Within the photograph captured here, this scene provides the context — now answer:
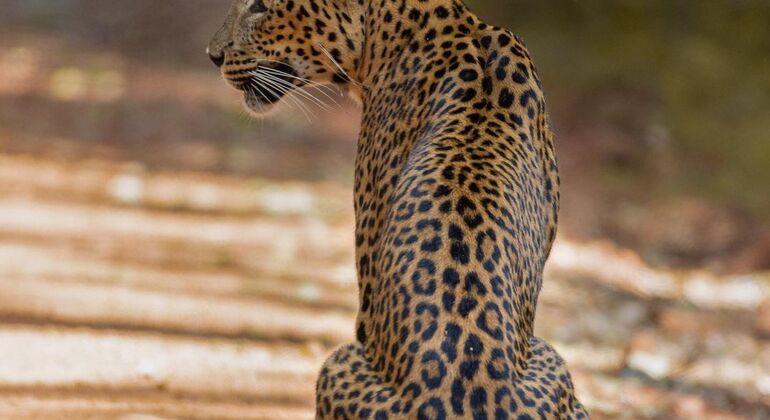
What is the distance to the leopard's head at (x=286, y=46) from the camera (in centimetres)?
617

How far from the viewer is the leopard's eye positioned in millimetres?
6355

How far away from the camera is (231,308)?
9.53m

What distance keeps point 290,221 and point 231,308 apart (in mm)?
2779

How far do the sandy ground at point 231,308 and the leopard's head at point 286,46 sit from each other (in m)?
2.12

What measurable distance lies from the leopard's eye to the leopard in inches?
0.4

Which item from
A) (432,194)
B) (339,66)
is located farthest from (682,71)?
(432,194)

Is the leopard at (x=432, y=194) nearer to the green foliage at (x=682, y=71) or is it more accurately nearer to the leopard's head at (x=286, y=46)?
the leopard's head at (x=286, y=46)

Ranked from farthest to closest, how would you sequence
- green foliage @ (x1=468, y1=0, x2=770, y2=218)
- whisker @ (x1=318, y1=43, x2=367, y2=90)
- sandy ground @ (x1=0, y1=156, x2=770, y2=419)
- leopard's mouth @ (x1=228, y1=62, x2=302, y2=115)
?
green foliage @ (x1=468, y1=0, x2=770, y2=218), sandy ground @ (x1=0, y1=156, x2=770, y2=419), leopard's mouth @ (x1=228, y1=62, x2=302, y2=115), whisker @ (x1=318, y1=43, x2=367, y2=90)

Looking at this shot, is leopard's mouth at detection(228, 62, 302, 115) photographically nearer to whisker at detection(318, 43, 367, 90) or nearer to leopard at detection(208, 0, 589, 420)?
leopard at detection(208, 0, 589, 420)

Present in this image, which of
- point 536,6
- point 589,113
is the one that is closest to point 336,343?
point 589,113

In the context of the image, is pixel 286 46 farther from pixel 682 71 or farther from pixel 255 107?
pixel 682 71

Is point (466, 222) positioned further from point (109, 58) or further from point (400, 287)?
point (109, 58)

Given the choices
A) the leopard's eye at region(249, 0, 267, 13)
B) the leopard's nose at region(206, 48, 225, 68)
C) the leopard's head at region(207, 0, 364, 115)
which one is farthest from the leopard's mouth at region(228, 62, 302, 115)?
the leopard's eye at region(249, 0, 267, 13)

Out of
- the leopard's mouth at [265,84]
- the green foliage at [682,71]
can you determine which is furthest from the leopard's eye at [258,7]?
the green foliage at [682,71]
